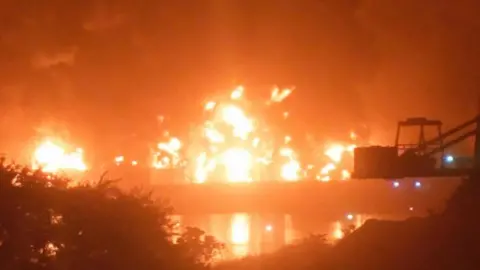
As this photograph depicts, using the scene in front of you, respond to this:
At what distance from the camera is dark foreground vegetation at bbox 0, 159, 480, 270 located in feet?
66.7

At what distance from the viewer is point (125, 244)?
22.7m

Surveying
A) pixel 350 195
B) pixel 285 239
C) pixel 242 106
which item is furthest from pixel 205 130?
pixel 285 239

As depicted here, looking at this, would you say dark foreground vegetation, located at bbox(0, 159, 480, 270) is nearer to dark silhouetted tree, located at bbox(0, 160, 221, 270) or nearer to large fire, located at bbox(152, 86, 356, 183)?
dark silhouetted tree, located at bbox(0, 160, 221, 270)

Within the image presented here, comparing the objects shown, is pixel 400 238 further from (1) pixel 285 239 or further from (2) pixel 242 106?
(2) pixel 242 106

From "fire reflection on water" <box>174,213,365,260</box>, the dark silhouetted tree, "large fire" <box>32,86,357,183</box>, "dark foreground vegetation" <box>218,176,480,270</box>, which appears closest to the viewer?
the dark silhouetted tree

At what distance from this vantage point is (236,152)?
111500 millimetres

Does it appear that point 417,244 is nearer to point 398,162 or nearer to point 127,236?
point 398,162

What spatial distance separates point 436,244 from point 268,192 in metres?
58.4

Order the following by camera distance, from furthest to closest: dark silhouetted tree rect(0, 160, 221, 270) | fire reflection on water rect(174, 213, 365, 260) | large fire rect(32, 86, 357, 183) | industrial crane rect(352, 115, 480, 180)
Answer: large fire rect(32, 86, 357, 183) → fire reflection on water rect(174, 213, 365, 260) → industrial crane rect(352, 115, 480, 180) → dark silhouetted tree rect(0, 160, 221, 270)

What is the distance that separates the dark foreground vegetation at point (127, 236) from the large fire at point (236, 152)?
69.4 meters

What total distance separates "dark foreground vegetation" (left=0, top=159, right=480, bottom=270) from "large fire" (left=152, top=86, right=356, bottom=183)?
6941cm

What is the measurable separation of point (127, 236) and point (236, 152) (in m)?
88.6

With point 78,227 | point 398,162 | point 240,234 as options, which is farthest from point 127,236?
point 240,234

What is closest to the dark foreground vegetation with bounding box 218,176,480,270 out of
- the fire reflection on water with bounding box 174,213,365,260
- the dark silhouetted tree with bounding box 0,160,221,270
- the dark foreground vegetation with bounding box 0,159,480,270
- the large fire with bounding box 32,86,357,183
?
the dark foreground vegetation with bounding box 0,159,480,270
